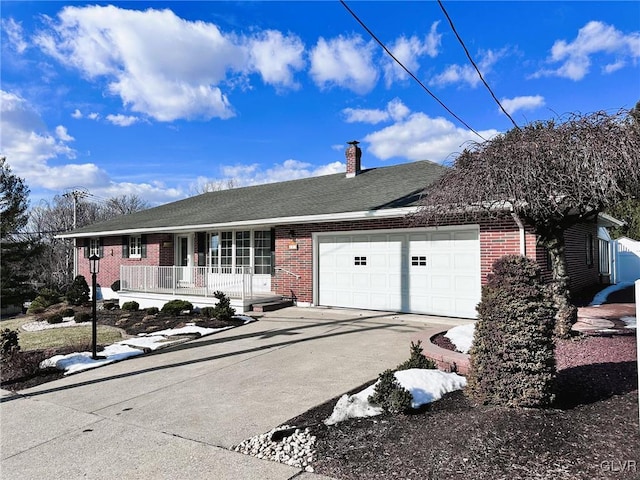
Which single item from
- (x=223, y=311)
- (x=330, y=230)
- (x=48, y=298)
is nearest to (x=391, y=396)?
(x=223, y=311)

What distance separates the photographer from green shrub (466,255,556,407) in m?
3.82

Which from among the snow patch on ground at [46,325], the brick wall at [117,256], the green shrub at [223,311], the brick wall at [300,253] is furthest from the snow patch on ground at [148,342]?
the brick wall at [117,256]

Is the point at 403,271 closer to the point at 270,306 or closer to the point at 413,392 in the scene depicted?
the point at 270,306

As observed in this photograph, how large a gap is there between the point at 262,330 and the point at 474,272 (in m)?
5.06

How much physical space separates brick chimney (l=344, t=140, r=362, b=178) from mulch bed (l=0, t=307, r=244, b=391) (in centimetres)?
791

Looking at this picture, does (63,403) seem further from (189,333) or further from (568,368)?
(568,368)

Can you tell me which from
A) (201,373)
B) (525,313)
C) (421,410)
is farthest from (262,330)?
(525,313)

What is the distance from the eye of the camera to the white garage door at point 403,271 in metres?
10.0

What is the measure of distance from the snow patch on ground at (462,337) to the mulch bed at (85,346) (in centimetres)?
538

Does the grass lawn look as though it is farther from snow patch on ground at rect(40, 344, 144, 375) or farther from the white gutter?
the white gutter

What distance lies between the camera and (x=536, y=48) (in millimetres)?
9578

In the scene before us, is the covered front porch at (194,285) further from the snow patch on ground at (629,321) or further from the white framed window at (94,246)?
the snow patch on ground at (629,321)

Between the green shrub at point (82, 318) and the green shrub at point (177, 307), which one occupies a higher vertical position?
the green shrub at point (177, 307)

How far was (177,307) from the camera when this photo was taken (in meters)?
12.2
